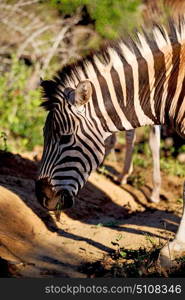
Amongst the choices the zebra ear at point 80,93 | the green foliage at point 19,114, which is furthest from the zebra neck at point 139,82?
the green foliage at point 19,114

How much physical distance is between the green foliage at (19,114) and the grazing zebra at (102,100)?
233 inches

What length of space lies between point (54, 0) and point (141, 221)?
816 cm

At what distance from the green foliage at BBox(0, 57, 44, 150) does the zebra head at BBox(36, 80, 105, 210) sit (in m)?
5.92

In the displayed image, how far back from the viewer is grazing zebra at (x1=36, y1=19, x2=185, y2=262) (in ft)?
20.5

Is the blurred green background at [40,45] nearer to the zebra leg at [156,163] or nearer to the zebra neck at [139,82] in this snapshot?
the zebra leg at [156,163]

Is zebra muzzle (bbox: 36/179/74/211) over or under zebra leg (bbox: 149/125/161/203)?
under

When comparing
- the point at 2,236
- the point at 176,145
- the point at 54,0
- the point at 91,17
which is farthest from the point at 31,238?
the point at 91,17

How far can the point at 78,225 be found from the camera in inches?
323

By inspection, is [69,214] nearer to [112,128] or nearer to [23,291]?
[112,128]

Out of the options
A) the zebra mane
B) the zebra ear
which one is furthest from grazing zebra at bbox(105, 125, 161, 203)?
the zebra ear

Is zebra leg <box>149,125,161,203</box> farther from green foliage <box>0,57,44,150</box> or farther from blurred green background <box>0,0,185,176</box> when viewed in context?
green foliage <box>0,57,44,150</box>

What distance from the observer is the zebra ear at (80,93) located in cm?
609

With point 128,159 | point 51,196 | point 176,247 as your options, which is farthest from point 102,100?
point 128,159

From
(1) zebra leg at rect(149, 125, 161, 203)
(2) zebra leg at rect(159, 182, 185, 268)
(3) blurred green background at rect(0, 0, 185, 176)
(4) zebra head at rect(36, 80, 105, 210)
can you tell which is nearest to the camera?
(2) zebra leg at rect(159, 182, 185, 268)
